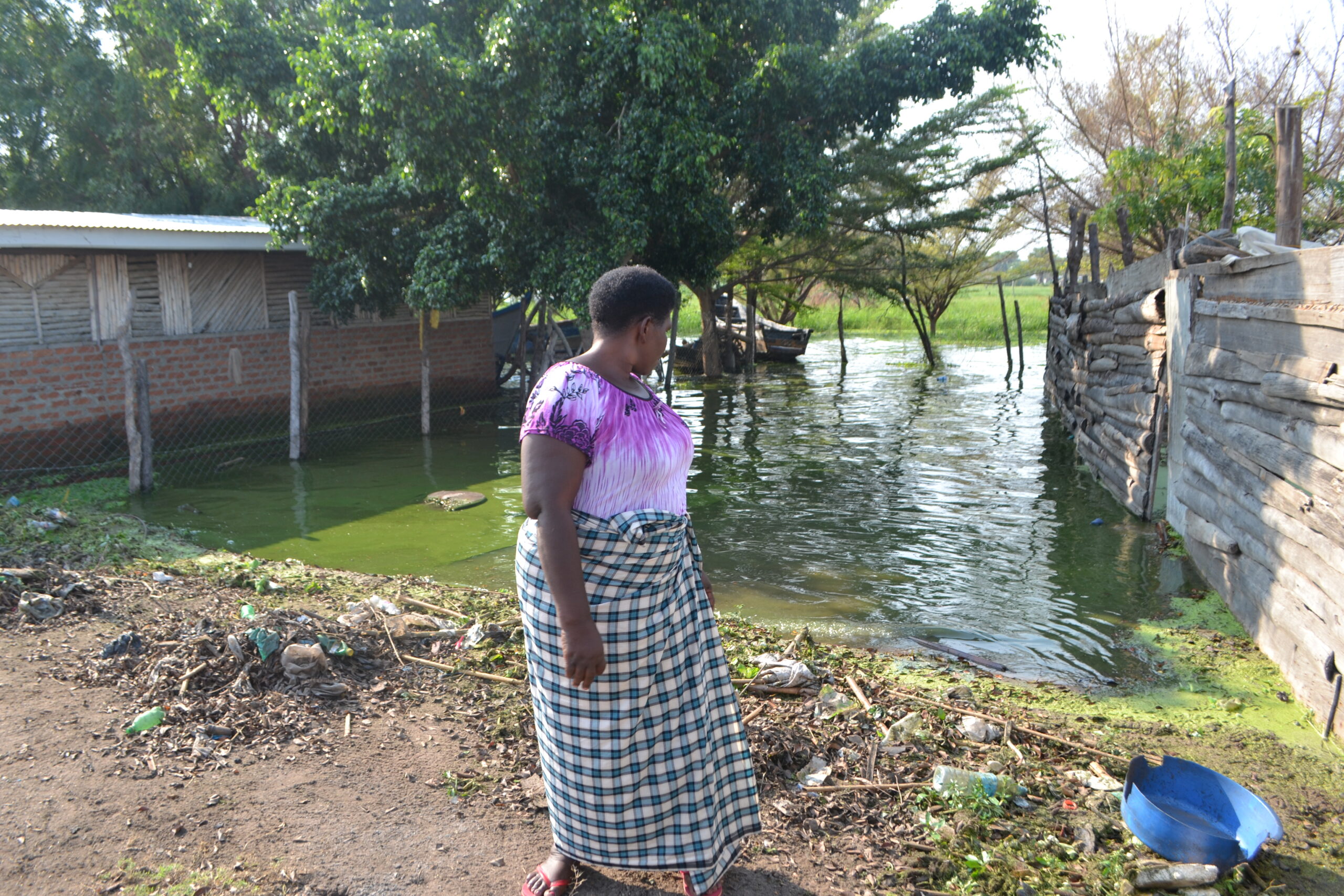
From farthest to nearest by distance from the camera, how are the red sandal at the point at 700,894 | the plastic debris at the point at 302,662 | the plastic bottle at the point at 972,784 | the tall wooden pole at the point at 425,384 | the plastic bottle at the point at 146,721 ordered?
the tall wooden pole at the point at 425,384 < the plastic debris at the point at 302,662 < the plastic bottle at the point at 146,721 < the plastic bottle at the point at 972,784 < the red sandal at the point at 700,894

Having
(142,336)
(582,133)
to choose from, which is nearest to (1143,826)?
(582,133)

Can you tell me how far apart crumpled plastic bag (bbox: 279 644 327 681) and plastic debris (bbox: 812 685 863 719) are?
7.67 feet

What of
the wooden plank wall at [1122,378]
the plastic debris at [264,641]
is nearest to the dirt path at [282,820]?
the plastic debris at [264,641]

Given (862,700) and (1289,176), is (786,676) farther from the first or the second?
(1289,176)

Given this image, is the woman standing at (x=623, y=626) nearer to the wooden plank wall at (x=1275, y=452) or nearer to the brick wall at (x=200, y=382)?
the wooden plank wall at (x=1275, y=452)

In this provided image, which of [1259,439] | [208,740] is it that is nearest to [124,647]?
[208,740]

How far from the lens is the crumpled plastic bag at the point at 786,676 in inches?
176

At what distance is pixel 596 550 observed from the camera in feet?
8.19

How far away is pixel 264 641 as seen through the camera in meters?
4.41

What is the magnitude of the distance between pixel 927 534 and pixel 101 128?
60.5ft

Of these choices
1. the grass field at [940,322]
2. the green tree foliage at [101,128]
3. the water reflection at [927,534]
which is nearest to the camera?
the water reflection at [927,534]

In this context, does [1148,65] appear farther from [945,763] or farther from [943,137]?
[945,763]

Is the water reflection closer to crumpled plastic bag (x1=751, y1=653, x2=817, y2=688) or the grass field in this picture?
crumpled plastic bag (x1=751, y1=653, x2=817, y2=688)

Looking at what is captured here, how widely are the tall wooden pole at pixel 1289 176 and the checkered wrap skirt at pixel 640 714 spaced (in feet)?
18.4
